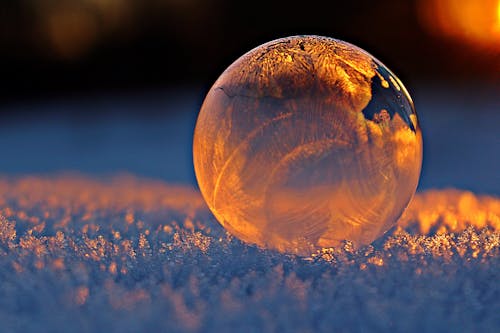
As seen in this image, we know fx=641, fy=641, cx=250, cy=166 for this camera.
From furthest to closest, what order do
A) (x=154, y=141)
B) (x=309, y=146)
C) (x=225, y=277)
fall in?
(x=154, y=141), (x=225, y=277), (x=309, y=146)

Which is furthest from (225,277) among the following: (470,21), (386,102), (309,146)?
(470,21)

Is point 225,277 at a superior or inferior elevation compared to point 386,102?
inferior

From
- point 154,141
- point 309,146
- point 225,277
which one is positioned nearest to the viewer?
point 309,146

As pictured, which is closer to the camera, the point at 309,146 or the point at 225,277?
the point at 309,146

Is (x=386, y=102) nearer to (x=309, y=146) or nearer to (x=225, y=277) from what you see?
(x=309, y=146)

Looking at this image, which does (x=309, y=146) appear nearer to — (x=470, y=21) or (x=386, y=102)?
(x=386, y=102)

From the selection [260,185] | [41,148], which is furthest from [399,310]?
[41,148]

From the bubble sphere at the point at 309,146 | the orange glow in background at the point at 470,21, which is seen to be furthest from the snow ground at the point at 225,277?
the orange glow in background at the point at 470,21
